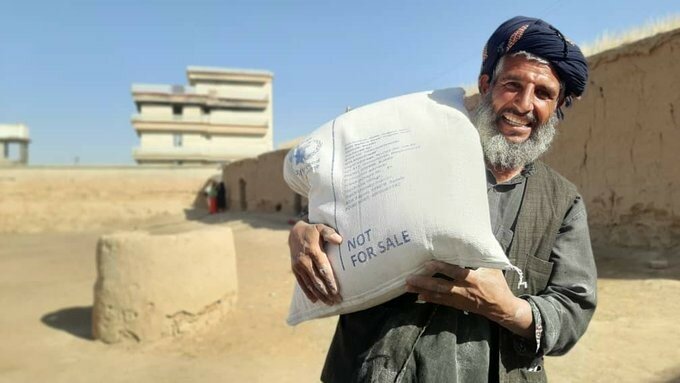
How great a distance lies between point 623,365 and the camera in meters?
3.38

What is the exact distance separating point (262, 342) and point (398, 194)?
4293 mm

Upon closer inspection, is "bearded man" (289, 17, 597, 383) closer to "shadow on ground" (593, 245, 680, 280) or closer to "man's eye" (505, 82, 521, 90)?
"man's eye" (505, 82, 521, 90)

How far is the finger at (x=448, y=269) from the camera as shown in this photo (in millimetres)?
1062

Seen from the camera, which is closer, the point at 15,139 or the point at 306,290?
the point at 306,290

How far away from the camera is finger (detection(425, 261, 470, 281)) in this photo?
1.06 m

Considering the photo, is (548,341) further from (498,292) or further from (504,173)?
(504,173)

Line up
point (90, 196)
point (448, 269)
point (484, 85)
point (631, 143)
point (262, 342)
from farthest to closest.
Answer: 1. point (90, 196)
2. point (631, 143)
3. point (262, 342)
4. point (484, 85)
5. point (448, 269)

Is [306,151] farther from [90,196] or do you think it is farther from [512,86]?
[90,196]

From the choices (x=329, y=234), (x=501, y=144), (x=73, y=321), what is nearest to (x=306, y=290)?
(x=329, y=234)

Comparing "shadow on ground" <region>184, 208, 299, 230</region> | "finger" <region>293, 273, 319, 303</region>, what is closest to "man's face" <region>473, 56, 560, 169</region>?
"finger" <region>293, 273, 319, 303</region>

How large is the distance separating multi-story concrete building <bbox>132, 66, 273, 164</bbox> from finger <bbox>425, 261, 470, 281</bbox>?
34.3 metres

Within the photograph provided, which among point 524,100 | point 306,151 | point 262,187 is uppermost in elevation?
point 524,100

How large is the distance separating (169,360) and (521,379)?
4.29m

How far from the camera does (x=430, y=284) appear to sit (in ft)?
3.51
